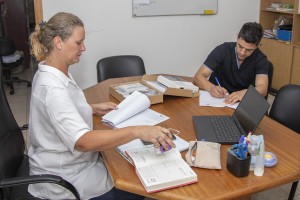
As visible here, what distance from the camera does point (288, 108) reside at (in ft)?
6.96

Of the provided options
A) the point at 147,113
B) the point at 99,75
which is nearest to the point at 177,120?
the point at 147,113

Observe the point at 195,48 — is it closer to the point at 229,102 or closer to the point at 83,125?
the point at 229,102

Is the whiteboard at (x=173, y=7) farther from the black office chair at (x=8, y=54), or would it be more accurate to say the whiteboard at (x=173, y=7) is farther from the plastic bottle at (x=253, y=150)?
the plastic bottle at (x=253, y=150)

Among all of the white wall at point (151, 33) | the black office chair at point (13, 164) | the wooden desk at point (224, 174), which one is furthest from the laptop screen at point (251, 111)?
the white wall at point (151, 33)

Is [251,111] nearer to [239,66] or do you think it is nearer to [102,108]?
[102,108]

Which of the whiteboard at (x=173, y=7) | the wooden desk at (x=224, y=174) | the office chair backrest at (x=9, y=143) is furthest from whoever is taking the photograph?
the whiteboard at (x=173, y=7)

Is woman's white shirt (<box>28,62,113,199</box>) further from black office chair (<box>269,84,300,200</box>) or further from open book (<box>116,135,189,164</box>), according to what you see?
black office chair (<box>269,84,300,200</box>)

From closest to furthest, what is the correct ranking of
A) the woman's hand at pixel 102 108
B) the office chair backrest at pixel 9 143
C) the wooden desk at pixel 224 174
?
1. the wooden desk at pixel 224 174
2. the office chair backrest at pixel 9 143
3. the woman's hand at pixel 102 108

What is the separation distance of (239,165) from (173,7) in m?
2.82

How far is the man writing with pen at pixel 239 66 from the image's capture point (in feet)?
7.64

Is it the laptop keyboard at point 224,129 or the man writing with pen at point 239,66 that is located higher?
the man writing with pen at point 239,66

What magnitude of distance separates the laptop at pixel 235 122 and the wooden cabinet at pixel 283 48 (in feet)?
8.66

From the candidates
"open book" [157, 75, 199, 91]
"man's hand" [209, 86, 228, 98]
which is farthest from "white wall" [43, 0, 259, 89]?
"man's hand" [209, 86, 228, 98]

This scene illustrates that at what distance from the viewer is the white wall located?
3.54m
